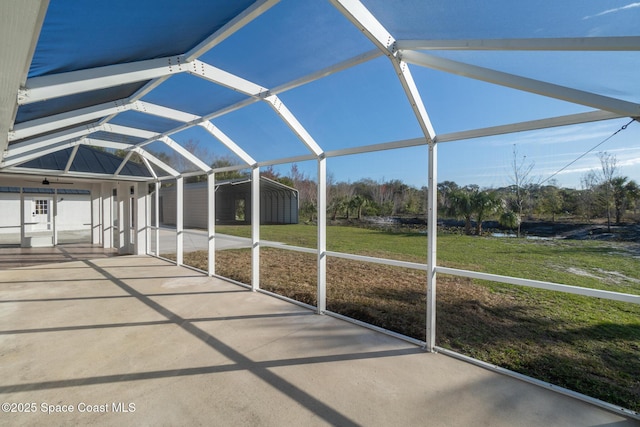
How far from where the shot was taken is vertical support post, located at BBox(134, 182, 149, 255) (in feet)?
29.5

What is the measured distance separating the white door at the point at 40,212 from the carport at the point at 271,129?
12288 mm

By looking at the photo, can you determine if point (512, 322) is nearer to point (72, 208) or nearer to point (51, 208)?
point (51, 208)

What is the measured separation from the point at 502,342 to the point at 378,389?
1.81m

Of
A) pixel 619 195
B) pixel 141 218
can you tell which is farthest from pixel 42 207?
pixel 619 195

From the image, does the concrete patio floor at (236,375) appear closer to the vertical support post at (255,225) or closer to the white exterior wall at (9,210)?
the vertical support post at (255,225)

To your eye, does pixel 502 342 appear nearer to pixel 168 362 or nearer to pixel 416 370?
pixel 416 370

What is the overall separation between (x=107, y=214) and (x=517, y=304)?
12651 mm

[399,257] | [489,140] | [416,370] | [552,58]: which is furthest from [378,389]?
[399,257]

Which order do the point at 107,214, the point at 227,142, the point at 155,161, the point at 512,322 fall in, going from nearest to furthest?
the point at 512,322 → the point at 227,142 → the point at 155,161 → the point at 107,214

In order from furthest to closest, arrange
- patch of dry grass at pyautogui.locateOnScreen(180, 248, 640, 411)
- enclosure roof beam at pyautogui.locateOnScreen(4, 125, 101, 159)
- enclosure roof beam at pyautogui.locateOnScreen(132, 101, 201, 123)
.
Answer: enclosure roof beam at pyautogui.locateOnScreen(4, 125, 101, 159) < enclosure roof beam at pyautogui.locateOnScreen(132, 101, 201, 123) < patch of dry grass at pyautogui.locateOnScreen(180, 248, 640, 411)

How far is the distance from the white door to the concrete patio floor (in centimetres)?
1270

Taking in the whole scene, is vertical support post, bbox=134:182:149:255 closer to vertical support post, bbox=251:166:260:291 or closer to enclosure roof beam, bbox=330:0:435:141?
vertical support post, bbox=251:166:260:291

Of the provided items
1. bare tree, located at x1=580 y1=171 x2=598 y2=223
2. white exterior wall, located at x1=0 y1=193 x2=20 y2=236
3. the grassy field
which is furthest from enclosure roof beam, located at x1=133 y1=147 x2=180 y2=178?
white exterior wall, located at x1=0 y1=193 x2=20 y2=236

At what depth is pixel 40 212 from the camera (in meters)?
14.2
